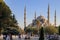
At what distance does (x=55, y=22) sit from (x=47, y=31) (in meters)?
13.8

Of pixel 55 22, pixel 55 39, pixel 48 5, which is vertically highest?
pixel 48 5

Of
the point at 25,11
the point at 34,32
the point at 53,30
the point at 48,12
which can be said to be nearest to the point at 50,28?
the point at 53,30

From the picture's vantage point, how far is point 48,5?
64.9 m

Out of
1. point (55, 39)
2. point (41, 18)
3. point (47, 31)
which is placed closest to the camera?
point (55, 39)

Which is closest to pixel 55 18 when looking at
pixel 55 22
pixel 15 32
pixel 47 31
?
pixel 55 22

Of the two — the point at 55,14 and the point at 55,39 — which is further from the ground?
the point at 55,14

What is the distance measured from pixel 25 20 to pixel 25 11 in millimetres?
2866

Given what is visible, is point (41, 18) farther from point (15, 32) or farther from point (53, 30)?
point (15, 32)

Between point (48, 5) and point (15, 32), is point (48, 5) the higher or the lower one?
the higher one

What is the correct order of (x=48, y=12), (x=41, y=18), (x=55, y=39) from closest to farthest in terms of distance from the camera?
(x=55, y=39) < (x=48, y=12) < (x=41, y=18)

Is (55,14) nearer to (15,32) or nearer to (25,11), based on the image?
(25,11)

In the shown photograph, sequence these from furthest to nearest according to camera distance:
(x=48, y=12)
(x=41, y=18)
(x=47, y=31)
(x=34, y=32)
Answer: (x=41, y=18) < (x=48, y=12) < (x=34, y=32) < (x=47, y=31)

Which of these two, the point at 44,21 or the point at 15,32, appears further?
the point at 44,21

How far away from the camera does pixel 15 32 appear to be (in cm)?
4094
